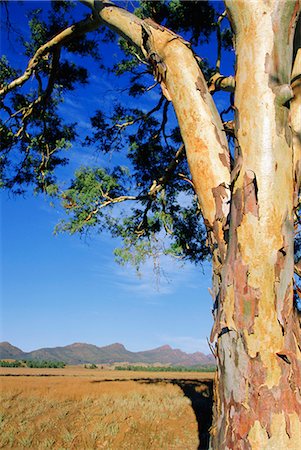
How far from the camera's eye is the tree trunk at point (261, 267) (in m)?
2.39

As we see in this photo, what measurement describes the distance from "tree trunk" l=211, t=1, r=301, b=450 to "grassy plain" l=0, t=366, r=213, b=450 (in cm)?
405

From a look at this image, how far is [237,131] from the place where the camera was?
9.50 ft

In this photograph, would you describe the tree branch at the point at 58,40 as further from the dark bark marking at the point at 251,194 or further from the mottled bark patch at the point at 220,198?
the dark bark marking at the point at 251,194

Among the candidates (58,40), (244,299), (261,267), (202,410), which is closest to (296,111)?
(261,267)

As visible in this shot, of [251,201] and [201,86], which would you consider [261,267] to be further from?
[201,86]

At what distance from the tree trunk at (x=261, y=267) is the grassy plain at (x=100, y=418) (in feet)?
13.3

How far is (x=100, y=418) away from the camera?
6957mm

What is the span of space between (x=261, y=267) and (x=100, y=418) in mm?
5523

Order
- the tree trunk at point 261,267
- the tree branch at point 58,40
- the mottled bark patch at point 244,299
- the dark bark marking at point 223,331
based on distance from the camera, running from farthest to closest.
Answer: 1. the tree branch at point 58,40
2. the dark bark marking at point 223,331
3. the mottled bark patch at point 244,299
4. the tree trunk at point 261,267

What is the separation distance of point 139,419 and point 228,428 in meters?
5.03

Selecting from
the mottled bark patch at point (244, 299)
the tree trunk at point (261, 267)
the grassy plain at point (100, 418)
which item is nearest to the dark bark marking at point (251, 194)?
the tree trunk at point (261, 267)

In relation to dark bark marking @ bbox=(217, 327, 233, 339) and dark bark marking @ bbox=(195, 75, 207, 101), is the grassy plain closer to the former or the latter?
dark bark marking @ bbox=(217, 327, 233, 339)

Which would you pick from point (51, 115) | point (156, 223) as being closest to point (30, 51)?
point (51, 115)

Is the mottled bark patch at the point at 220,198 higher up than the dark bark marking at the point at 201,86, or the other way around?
the dark bark marking at the point at 201,86
